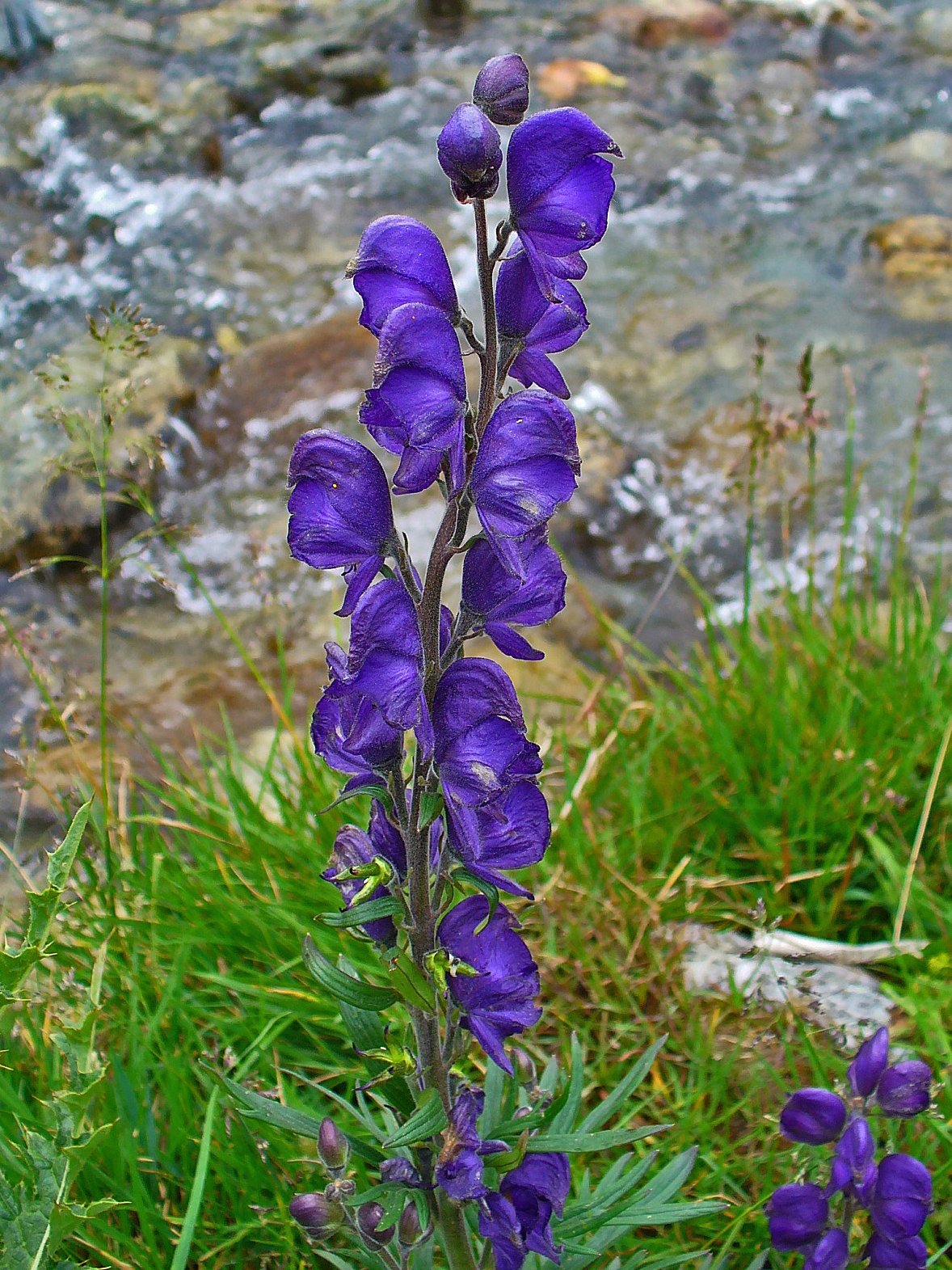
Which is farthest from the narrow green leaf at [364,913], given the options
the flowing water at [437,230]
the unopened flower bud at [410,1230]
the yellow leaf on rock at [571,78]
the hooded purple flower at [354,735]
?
the yellow leaf on rock at [571,78]

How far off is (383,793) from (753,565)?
3.77 m

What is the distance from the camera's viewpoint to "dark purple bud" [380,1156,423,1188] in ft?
5.62

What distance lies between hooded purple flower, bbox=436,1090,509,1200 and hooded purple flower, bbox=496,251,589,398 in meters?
1.03

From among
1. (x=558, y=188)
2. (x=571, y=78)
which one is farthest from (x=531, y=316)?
(x=571, y=78)

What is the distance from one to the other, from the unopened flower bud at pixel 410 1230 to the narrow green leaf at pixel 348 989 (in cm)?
33

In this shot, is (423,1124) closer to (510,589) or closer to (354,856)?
(354,856)

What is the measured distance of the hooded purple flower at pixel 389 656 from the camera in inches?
59.1

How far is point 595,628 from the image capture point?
4.64 metres

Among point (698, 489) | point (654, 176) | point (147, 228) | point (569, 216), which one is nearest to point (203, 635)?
point (698, 489)

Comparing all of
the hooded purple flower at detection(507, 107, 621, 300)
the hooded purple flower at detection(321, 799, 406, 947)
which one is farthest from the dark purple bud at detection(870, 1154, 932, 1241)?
the hooded purple flower at detection(507, 107, 621, 300)

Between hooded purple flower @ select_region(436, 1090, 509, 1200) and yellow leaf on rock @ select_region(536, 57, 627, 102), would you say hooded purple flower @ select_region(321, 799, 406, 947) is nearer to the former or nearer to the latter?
hooded purple flower @ select_region(436, 1090, 509, 1200)

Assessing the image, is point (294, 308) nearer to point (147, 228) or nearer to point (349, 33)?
point (147, 228)

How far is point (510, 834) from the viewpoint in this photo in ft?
5.41

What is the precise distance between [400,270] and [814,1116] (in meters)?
1.52
